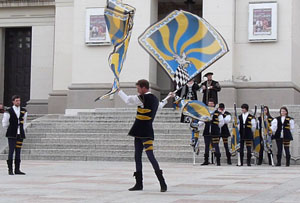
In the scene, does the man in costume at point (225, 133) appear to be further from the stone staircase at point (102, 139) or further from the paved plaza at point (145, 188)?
the paved plaza at point (145, 188)

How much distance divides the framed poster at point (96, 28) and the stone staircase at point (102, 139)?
377cm

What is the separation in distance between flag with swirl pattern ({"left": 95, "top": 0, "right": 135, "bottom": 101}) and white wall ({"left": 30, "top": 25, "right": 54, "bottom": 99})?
19.5 meters

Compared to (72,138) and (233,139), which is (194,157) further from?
(72,138)

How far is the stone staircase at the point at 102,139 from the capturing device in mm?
18641

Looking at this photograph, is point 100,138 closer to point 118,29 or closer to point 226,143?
point 226,143

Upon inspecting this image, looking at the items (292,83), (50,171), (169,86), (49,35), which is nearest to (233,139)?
(50,171)

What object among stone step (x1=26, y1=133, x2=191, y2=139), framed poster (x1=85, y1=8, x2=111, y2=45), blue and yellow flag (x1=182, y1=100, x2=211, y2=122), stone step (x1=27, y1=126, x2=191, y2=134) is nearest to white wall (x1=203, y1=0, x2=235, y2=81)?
framed poster (x1=85, y1=8, x2=111, y2=45)

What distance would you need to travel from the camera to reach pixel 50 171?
545 inches

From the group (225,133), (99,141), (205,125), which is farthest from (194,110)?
(99,141)

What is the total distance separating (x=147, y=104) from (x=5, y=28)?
2266 cm

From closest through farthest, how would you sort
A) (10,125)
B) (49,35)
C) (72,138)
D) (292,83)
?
(10,125) < (72,138) < (292,83) < (49,35)

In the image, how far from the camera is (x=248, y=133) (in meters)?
17.2

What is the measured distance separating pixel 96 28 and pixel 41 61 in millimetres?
5910

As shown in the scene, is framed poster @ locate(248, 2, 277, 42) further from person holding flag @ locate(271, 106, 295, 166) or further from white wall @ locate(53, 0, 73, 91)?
white wall @ locate(53, 0, 73, 91)
